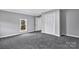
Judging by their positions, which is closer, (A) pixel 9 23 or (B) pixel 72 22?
(B) pixel 72 22

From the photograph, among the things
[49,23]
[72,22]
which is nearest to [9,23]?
[49,23]

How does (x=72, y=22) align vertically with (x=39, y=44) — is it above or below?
above

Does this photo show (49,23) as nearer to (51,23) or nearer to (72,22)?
(51,23)

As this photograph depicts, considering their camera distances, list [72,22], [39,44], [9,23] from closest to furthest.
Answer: [39,44]
[72,22]
[9,23]

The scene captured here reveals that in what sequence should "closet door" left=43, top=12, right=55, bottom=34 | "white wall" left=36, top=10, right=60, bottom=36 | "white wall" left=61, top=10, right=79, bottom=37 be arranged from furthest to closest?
"closet door" left=43, top=12, right=55, bottom=34 → "white wall" left=36, top=10, right=60, bottom=36 → "white wall" left=61, top=10, right=79, bottom=37

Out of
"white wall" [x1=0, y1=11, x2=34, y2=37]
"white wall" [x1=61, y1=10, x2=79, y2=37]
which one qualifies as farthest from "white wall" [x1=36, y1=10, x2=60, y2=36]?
"white wall" [x1=0, y1=11, x2=34, y2=37]

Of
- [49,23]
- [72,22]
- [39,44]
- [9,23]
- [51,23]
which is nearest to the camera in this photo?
[39,44]

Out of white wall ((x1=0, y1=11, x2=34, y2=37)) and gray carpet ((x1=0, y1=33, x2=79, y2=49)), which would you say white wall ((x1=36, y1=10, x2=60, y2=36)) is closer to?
gray carpet ((x1=0, y1=33, x2=79, y2=49))

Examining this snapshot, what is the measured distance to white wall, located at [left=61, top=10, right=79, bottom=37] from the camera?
2.91 m

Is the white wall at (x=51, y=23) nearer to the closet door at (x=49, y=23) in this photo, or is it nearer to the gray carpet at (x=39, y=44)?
the closet door at (x=49, y=23)

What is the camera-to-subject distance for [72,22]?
308 cm
